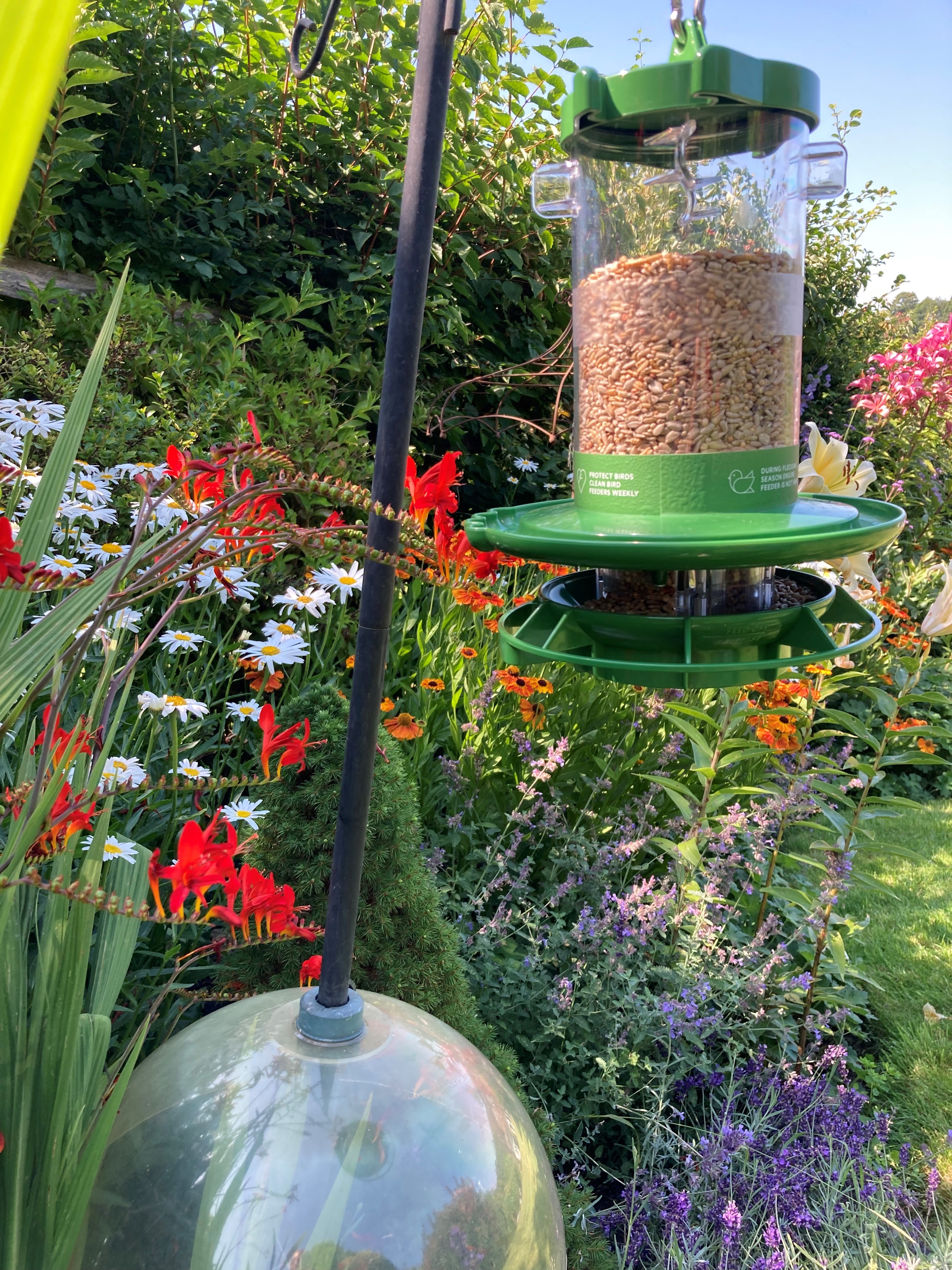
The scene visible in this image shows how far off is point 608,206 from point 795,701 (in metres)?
1.81

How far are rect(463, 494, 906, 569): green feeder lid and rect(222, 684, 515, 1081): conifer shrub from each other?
68 cm

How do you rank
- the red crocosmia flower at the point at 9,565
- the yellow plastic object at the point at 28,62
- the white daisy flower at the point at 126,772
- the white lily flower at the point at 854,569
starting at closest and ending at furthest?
the yellow plastic object at the point at 28,62 < the red crocosmia flower at the point at 9,565 < the white daisy flower at the point at 126,772 < the white lily flower at the point at 854,569

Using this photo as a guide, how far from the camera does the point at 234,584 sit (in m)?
1.63

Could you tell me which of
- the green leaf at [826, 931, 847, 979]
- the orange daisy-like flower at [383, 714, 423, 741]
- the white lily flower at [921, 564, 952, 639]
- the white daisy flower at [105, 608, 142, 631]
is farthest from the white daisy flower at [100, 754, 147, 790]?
the green leaf at [826, 931, 847, 979]

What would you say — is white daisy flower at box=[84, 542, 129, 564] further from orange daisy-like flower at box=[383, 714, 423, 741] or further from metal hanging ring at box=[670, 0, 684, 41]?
metal hanging ring at box=[670, 0, 684, 41]

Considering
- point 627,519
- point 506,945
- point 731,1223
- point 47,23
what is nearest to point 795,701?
point 506,945

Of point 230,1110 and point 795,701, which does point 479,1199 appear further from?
point 795,701

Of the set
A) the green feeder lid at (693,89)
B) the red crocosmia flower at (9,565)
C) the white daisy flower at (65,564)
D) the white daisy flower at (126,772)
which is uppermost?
the green feeder lid at (693,89)

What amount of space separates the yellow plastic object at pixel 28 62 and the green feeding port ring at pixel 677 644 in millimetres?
850

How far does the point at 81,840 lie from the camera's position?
1.78m

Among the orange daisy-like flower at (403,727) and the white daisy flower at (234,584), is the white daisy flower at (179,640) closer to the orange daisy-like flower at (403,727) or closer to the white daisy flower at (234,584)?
the white daisy flower at (234,584)

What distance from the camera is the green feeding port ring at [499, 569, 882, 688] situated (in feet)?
3.49

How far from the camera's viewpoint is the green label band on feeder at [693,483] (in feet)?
3.84

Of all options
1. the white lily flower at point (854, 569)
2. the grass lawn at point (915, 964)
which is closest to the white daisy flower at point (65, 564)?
the white lily flower at point (854, 569)
